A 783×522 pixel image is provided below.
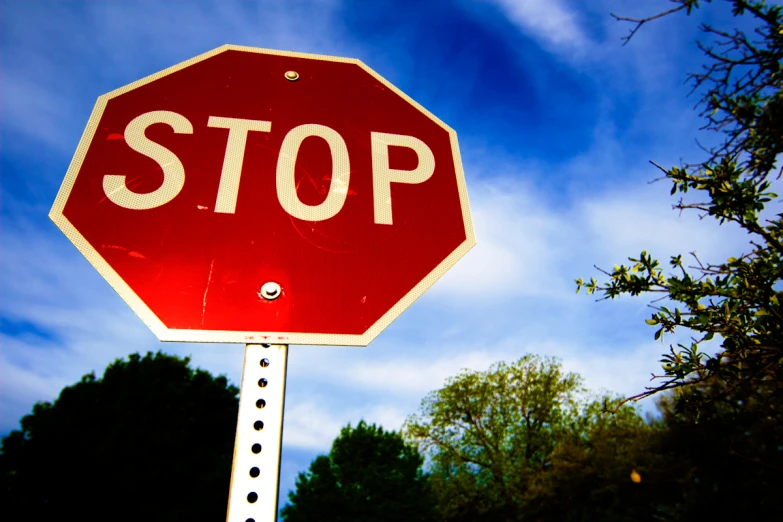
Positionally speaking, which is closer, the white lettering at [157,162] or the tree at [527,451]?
the white lettering at [157,162]

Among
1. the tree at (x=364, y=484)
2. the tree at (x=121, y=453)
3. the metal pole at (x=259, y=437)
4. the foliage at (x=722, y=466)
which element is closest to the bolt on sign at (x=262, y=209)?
the metal pole at (x=259, y=437)

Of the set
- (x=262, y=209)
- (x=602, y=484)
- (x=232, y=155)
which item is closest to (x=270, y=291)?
(x=262, y=209)

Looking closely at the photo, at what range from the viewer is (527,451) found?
88.9 ft

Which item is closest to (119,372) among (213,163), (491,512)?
(491,512)

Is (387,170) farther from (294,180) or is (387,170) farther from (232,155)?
(232,155)

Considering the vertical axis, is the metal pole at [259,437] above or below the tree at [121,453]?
below

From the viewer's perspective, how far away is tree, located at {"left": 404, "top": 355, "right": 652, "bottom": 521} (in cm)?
2434

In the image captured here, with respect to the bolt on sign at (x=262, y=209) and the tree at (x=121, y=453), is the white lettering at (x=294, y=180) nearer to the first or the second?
the bolt on sign at (x=262, y=209)

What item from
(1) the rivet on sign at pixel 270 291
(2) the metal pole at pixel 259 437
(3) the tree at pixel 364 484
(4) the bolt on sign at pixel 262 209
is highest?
(3) the tree at pixel 364 484

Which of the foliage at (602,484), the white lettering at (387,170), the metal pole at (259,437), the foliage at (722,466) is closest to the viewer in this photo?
the metal pole at (259,437)

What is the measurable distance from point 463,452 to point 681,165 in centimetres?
2744

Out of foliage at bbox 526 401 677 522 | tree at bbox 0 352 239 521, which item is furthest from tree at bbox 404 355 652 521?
tree at bbox 0 352 239 521

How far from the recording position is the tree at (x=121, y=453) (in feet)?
60.5

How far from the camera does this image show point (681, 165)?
2514 mm
